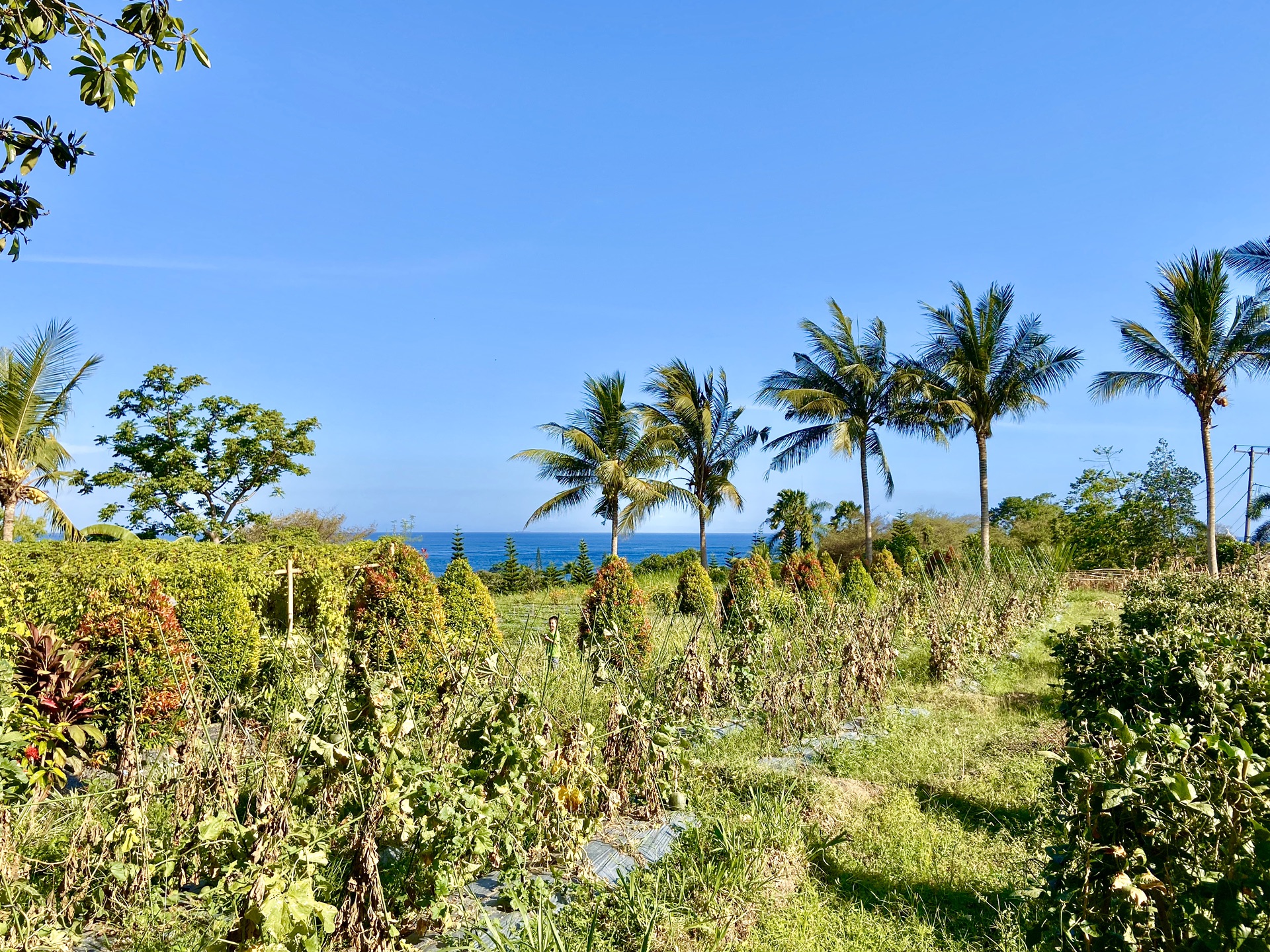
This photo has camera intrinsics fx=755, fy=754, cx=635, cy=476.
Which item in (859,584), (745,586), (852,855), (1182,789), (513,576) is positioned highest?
(1182,789)

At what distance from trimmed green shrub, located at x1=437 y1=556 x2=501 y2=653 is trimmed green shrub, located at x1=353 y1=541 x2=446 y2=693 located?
26.1 inches

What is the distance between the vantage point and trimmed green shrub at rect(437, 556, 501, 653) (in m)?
7.80

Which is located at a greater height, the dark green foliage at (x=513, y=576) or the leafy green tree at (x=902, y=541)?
the leafy green tree at (x=902, y=541)

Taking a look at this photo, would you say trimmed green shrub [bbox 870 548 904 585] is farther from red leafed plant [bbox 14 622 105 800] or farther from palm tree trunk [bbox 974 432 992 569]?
red leafed plant [bbox 14 622 105 800]

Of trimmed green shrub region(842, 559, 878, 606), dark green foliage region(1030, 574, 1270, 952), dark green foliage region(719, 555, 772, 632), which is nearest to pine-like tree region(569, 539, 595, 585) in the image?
dark green foliage region(719, 555, 772, 632)

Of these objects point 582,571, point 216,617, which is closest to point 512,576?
point 582,571

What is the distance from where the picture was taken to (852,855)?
3846 millimetres

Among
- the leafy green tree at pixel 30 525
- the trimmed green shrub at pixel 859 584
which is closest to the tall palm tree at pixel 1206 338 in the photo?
the trimmed green shrub at pixel 859 584

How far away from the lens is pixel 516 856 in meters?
3.03

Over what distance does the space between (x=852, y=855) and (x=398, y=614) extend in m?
4.47

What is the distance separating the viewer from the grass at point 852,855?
3000 millimetres

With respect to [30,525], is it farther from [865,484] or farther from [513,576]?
[865,484]

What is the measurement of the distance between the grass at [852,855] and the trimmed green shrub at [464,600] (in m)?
3.35

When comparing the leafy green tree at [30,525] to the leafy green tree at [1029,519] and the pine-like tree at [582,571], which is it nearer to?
the pine-like tree at [582,571]
